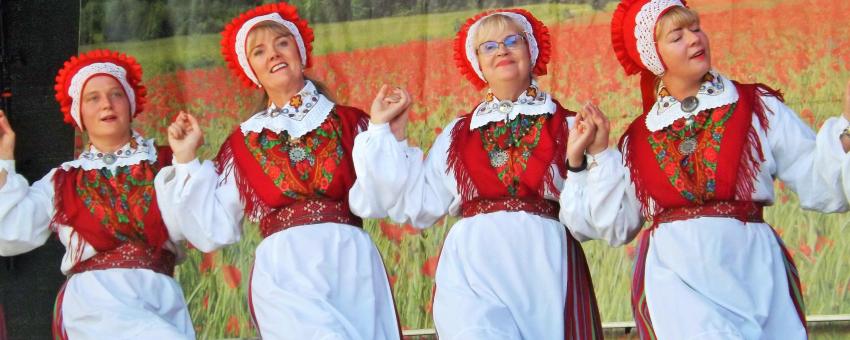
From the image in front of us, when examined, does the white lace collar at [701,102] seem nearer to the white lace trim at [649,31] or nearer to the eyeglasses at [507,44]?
the white lace trim at [649,31]

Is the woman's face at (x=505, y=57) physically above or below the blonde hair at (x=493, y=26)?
below

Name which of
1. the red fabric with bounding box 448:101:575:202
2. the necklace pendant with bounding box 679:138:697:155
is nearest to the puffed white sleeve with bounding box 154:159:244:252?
the red fabric with bounding box 448:101:575:202

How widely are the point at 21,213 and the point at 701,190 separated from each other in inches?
101

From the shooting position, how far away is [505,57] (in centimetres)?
557

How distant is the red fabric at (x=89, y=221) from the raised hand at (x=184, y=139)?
31 centimetres

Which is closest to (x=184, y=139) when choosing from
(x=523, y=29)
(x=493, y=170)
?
(x=493, y=170)

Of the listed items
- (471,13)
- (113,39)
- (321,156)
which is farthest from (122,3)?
(321,156)

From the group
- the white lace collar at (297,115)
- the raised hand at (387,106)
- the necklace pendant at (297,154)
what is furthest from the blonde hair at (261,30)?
the raised hand at (387,106)

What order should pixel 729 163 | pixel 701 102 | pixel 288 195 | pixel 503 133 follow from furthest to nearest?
pixel 288 195
pixel 503 133
pixel 701 102
pixel 729 163

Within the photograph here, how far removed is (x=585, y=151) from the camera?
208 inches

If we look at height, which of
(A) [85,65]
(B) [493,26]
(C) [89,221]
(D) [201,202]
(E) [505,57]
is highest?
(B) [493,26]

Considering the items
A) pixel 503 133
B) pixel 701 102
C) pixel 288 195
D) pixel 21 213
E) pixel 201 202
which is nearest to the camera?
pixel 701 102

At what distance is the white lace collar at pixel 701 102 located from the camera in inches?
207

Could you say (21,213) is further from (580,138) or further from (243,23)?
(580,138)
